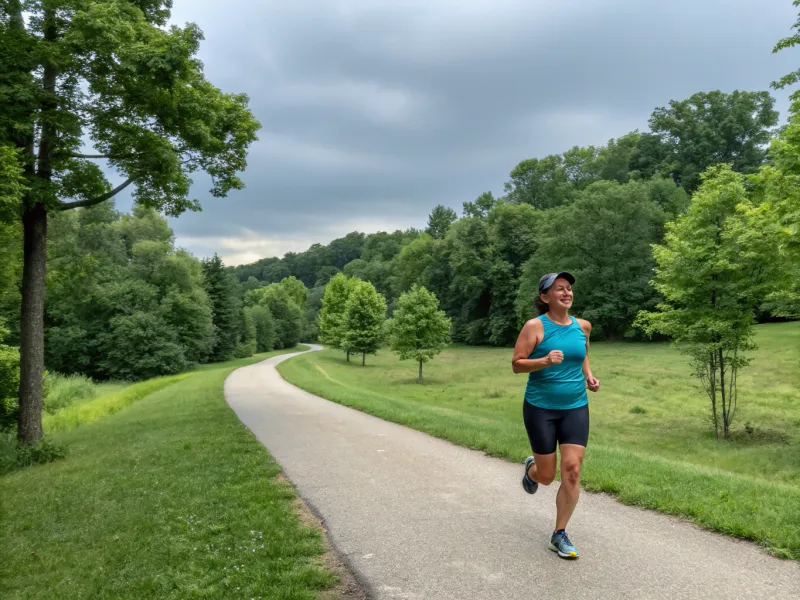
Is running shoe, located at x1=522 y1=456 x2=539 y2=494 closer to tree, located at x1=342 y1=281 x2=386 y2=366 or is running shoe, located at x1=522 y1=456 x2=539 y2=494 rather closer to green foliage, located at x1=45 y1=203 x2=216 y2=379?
tree, located at x1=342 y1=281 x2=386 y2=366

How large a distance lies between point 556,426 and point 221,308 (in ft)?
193

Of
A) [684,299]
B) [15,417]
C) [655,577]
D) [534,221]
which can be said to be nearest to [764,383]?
[684,299]

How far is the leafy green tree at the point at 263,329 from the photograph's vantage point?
250 feet

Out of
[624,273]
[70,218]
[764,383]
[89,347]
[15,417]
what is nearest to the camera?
[15,417]

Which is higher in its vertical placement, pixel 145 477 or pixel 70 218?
pixel 70 218

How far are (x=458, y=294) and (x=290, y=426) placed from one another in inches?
2215

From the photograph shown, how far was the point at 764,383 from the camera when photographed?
22766 mm

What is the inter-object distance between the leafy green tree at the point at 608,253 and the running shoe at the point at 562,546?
45.7 meters

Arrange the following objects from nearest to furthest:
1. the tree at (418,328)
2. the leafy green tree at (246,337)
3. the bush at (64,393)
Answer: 1. the bush at (64,393)
2. the tree at (418,328)
3. the leafy green tree at (246,337)

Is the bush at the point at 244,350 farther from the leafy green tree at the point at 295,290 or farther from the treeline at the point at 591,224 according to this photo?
the leafy green tree at the point at 295,290

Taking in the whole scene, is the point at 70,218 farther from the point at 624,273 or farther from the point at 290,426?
the point at 624,273

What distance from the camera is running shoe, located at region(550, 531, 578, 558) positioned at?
405 centimetres

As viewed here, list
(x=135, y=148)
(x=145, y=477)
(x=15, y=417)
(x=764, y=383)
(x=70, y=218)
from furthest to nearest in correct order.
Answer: (x=70, y=218), (x=764, y=383), (x=15, y=417), (x=135, y=148), (x=145, y=477)

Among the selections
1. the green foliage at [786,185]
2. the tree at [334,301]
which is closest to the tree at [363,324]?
the tree at [334,301]
